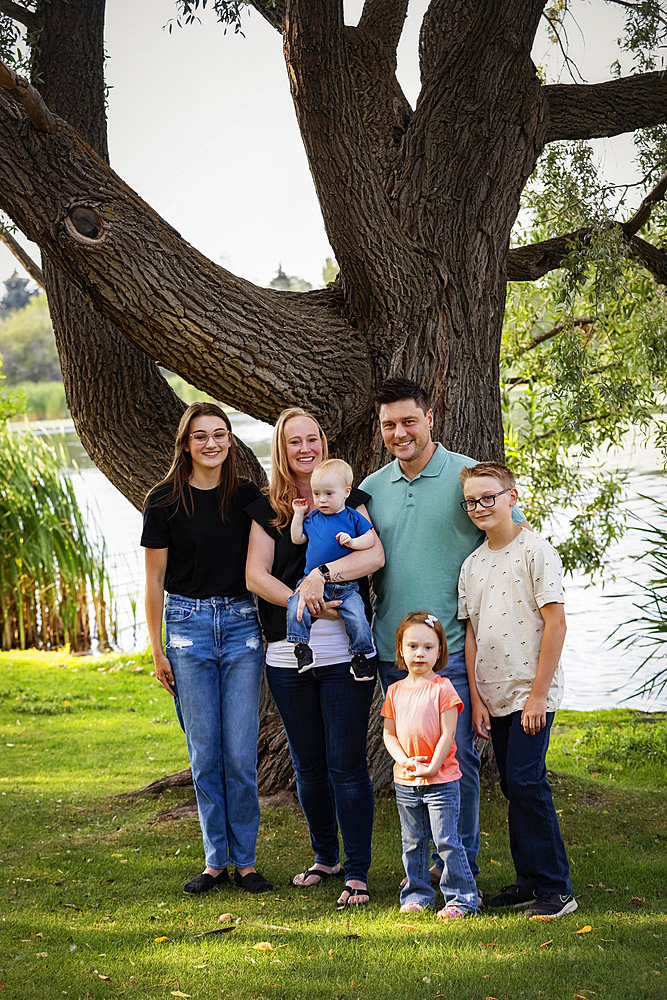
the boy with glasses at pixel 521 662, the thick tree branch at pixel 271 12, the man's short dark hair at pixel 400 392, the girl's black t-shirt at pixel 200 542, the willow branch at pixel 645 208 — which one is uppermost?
the thick tree branch at pixel 271 12

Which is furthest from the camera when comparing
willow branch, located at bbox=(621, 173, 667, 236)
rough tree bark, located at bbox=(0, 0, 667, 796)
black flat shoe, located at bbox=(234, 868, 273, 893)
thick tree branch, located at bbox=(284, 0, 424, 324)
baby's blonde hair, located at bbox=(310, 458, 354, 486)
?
willow branch, located at bbox=(621, 173, 667, 236)

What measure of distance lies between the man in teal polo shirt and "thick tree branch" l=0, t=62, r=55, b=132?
5.94 ft

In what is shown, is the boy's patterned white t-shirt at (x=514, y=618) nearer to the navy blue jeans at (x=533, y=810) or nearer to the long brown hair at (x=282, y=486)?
the navy blue jeans at (x=533, y=810)

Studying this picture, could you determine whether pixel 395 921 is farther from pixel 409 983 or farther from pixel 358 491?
pixel 358 491

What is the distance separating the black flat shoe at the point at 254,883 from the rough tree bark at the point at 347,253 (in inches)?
49.1

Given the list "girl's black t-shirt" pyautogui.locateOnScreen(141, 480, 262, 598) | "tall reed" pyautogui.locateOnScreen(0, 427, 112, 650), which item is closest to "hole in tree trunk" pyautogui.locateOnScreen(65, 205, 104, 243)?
"girl's black t-shirt" pyautogui.locateOnScreen(141, 480, 262, 598)

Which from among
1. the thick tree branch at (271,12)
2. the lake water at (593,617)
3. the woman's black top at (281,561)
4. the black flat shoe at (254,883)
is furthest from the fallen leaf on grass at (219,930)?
the thick tree branch at (271,12)

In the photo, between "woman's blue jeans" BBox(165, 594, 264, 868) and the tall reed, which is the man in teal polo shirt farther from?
the tall reed

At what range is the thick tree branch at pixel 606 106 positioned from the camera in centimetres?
556

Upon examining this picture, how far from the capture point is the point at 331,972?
9.91ft

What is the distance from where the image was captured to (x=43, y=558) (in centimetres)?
972

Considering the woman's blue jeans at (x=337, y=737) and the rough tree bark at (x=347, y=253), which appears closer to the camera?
the woman's blue jeans at (x=337, y=737)

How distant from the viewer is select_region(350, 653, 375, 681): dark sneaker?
3.53 m

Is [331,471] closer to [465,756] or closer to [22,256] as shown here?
[465,756]
